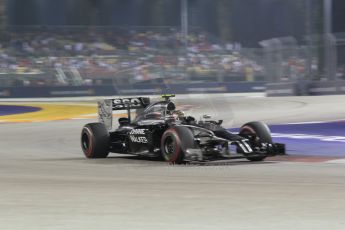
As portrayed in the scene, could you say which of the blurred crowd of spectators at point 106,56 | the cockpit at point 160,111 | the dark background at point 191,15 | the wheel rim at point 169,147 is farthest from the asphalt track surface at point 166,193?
the dark background at point 191,15

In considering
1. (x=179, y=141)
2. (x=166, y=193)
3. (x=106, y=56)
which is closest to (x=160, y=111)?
(x=179, y=141)

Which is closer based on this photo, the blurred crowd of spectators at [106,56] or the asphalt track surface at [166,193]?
the asphalt track surface at [166,193]

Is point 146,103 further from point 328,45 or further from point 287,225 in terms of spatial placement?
point 328,45

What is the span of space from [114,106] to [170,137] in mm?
1964

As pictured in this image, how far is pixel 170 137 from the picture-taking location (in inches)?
445

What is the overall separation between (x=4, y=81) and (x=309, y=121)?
2436cm

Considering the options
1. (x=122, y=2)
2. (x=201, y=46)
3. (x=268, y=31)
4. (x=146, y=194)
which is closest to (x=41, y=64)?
(x=201, y=46)

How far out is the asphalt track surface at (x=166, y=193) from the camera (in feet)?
20.4

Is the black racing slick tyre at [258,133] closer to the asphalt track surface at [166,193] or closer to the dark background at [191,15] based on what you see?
the asphalt track surface at [166,193]

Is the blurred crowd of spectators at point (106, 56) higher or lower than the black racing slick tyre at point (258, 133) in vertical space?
higher

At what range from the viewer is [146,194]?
26.0 ft

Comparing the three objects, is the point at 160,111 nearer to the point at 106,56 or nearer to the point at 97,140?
the point at 97,140

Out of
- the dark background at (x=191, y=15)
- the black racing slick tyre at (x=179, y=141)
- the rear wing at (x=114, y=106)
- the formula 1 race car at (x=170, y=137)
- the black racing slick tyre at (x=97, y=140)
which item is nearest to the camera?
the black racing slick tyre at (x=179, y=141)

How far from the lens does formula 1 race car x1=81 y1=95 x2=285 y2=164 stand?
11109 mm
